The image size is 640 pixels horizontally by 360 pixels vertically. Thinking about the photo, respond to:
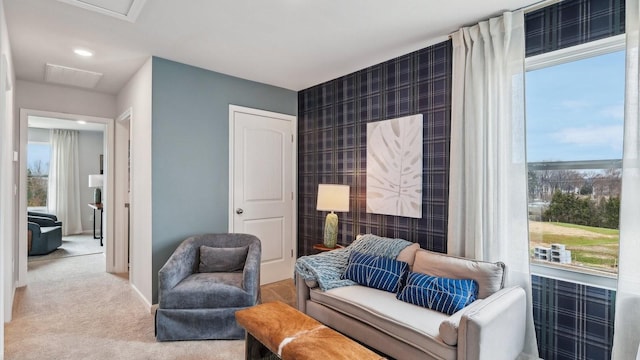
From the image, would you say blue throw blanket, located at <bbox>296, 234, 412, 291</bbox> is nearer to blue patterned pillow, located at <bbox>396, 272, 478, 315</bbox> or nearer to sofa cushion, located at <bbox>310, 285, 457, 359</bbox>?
sofa cushion, located at <bbox>310, 285, 457, 359</bbox>

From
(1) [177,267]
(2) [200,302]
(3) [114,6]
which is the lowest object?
(2) [200,302]

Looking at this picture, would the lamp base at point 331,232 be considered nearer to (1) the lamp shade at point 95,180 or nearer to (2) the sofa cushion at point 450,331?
(2) the sofa cushion at point 450,331

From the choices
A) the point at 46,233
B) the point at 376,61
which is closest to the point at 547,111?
the point at 376,61

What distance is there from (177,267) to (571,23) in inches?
131

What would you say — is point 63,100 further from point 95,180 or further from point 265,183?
point 95,180

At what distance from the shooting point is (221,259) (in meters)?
2.99

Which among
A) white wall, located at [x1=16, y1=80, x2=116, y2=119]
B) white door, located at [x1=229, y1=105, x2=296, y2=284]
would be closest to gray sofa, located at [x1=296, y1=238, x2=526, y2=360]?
white door, located at [x1=229, y1=105, x2=296, y2=284]

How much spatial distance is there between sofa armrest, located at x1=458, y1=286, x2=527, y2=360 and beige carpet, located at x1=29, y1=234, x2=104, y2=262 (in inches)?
232

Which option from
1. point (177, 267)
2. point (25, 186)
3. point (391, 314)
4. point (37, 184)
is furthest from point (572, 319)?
point (37, 184)

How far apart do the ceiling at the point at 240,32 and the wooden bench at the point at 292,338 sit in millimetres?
2005

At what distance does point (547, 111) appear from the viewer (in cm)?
221

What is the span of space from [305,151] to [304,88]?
794 millimetres

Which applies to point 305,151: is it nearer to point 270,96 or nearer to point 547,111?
point 270,96

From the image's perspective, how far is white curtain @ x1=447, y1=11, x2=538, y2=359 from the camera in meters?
2.16
